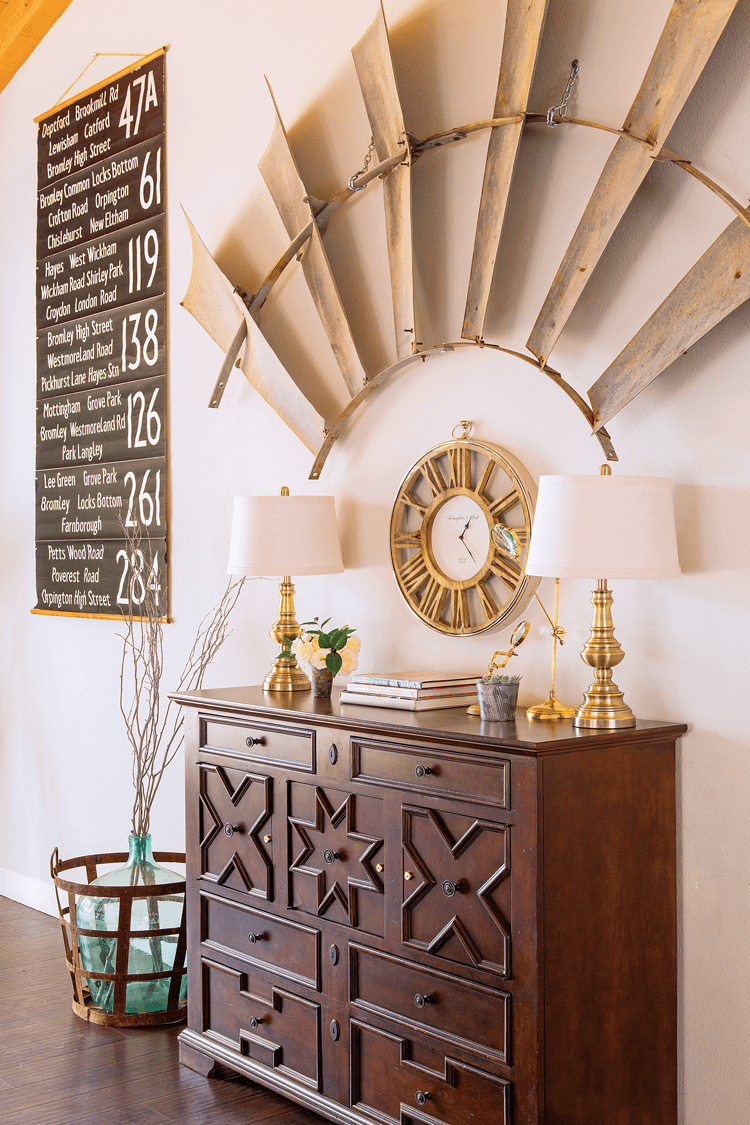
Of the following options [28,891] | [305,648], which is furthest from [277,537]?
Result: [28,891]

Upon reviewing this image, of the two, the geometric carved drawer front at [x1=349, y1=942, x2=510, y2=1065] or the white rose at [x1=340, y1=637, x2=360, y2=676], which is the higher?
the white rose at [x1=340, y1=637, x2=360, y2=676]

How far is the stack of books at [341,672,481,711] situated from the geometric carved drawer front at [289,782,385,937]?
9.4 inches

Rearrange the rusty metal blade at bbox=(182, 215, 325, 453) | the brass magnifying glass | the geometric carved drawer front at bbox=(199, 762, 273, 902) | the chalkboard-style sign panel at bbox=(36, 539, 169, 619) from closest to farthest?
1. the brass magnifying glass
2. the geometric carved drawer front at bbox=(199, 762, 273, 902)
3. the rusty metal blade at bbox=(182, 215, 325, 453)
4. the chalkboard-style sign panel at bbox=(36, 539, 169, 619)

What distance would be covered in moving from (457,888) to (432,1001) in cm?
26

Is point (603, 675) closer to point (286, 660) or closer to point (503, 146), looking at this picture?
point (286, 660)

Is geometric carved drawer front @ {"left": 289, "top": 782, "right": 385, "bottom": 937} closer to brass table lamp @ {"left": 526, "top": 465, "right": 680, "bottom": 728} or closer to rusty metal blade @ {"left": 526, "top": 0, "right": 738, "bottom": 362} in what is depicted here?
brass table lamp @ {"left": 526, "top": 465, "right": 680, "bottom": 728}

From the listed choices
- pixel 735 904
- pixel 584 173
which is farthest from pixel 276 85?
pixel 735 904

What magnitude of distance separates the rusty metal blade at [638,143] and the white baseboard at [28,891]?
312cm

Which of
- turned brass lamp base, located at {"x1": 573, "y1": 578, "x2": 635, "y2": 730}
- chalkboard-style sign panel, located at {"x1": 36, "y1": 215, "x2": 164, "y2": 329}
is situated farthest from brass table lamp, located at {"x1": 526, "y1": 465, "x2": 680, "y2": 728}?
chalkboard-style sign panel, located at {"x1": 36, "y1": 215, "x2": 164, "y2": 329}

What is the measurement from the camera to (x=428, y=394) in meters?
2.94

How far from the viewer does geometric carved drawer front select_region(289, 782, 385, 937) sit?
8.00 ft

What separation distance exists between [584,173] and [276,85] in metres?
1.34

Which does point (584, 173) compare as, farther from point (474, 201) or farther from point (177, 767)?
point (177, 767)

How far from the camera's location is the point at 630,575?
2148 millimetres
